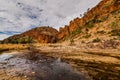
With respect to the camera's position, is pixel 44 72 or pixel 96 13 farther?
pixel 96 13

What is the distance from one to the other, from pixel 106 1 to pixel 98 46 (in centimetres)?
8938

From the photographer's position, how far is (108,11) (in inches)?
4557

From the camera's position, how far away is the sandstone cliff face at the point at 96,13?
115012mm

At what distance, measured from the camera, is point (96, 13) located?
131500 mm

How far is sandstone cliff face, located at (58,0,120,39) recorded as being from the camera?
115012 mm

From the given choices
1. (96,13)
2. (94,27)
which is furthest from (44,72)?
(96,13)

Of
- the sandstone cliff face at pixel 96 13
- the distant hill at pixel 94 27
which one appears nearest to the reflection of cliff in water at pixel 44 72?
the distant hill at pixel 94 27

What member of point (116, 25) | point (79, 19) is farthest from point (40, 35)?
point (116, 25)

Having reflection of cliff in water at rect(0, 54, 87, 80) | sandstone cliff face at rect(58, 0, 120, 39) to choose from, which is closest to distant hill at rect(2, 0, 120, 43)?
sandstone cliff face at rect(58, 0, 120, 39)

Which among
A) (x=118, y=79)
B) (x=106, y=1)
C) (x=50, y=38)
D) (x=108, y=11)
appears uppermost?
(x=106, y=1)

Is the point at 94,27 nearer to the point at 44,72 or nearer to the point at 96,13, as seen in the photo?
the point at 96,13

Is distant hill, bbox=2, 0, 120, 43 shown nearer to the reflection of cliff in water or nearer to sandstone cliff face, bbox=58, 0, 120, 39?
sandstone cliff face, bbox=58, 0, 120, 39

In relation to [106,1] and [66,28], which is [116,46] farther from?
[66,28]

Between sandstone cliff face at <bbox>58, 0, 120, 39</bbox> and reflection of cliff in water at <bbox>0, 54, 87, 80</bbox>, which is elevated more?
sandstone cliff face at <bbox>58, 0, 120, 39</bbox>
